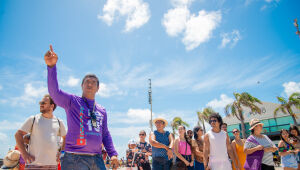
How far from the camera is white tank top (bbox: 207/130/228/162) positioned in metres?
4.46

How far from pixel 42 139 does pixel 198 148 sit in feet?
14.3

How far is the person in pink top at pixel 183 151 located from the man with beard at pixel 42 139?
11.4 ft

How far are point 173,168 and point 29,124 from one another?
397cm

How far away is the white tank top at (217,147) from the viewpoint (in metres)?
4.46

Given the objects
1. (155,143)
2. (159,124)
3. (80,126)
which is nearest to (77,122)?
(80,126)

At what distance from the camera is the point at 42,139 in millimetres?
3346

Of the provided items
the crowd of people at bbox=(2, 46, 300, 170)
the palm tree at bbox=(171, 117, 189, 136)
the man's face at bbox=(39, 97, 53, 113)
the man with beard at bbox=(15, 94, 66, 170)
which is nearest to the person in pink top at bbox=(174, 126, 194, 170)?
the crowd of people at bbox=(2, 46, 300, 170)

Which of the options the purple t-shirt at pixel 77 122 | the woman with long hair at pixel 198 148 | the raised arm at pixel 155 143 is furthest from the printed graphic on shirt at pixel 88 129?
the woman with long hair at pixel 198 148

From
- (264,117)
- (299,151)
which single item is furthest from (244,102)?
(299,151)

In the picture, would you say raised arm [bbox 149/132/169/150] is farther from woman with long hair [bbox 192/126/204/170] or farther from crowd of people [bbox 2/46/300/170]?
woman with long hair [bbox 192/126/204/170]

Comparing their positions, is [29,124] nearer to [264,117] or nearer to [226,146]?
[226,146]

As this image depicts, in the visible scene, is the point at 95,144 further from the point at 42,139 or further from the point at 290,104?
the point at 290,104

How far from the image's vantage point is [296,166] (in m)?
6.51

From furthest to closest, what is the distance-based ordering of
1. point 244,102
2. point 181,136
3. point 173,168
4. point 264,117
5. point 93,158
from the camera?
point 264,117
point 244,102
point 181,136
point 173,168
point 93,158
